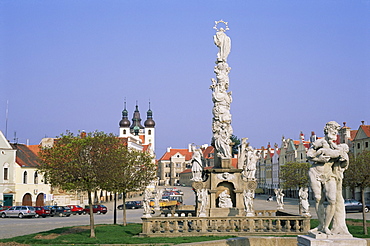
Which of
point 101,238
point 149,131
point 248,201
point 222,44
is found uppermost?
point 149,131

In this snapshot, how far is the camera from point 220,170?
83.4 feet

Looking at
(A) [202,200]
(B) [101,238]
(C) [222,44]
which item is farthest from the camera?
(C) [222,44]

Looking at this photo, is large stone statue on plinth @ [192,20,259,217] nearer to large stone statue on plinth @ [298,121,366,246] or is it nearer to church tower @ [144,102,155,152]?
large stone statue on plinth @ [298,121,366,246]

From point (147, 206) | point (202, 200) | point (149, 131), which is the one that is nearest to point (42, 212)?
point (202, 200)

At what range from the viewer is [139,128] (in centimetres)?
19112

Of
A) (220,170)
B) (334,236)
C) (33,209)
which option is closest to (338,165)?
(334,236)

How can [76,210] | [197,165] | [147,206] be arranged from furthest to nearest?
[76,210]
[197,165]
[147,206]

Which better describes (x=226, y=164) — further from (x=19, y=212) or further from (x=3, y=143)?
(x=3, y=143)

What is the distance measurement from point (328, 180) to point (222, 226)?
44.4ft

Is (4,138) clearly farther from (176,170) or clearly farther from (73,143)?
(176,170)

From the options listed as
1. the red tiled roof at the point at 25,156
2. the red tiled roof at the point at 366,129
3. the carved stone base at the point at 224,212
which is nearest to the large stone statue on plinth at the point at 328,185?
the carved stone base at the point at 224,212

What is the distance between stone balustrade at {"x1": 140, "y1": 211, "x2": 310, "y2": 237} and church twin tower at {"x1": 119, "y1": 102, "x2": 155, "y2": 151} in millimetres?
161617

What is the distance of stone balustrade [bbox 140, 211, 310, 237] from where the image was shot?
21875 millimetres

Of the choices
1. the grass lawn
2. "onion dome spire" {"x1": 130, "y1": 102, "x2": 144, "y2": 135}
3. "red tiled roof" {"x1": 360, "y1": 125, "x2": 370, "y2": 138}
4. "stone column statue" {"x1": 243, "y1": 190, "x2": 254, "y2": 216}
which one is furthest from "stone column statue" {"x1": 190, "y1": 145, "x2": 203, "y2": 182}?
"onion dome spire" {"x1": 130, "y1": 102, "x2": 144, "y2": 135}
